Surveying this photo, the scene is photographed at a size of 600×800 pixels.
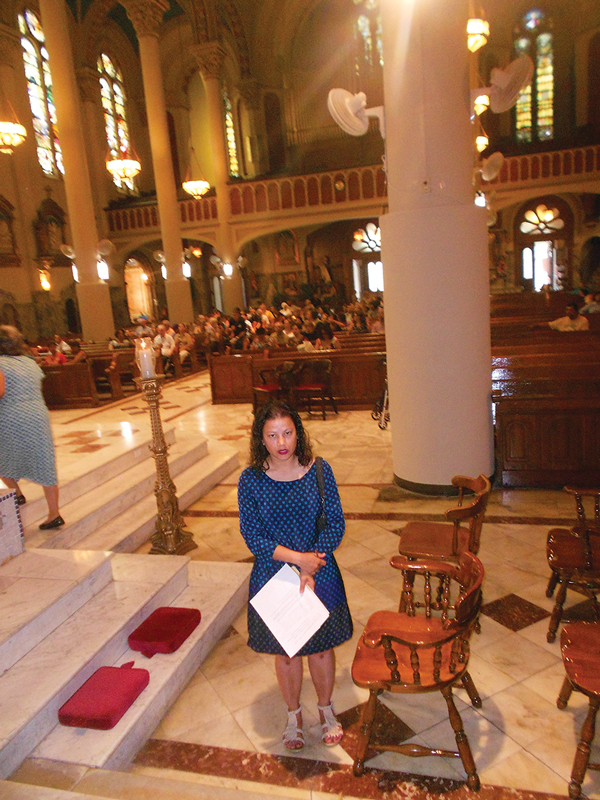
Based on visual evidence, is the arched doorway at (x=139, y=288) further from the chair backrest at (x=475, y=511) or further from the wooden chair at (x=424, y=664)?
the wooden chair at (x=424, y=664)

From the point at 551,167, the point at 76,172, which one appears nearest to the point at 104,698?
the point at 76,172

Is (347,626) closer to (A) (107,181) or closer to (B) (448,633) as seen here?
(B) (448,633)

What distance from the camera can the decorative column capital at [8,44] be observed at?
14.6m

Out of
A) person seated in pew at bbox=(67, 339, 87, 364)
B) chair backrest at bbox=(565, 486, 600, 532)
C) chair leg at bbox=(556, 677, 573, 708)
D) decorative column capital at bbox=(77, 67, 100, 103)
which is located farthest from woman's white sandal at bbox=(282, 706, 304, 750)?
decorative column capital at bbox=(77, 67, 100, 103)

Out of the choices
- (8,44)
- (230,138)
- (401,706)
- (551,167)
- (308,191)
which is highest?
(8,44)

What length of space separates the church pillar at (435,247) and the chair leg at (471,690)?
8.64 feet

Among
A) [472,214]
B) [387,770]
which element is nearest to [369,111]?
[472,214]

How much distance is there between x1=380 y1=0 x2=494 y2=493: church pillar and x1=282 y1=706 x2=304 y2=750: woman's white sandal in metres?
2.99

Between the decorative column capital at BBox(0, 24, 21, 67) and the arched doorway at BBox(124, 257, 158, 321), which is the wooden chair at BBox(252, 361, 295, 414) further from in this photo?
the arched doorway at BBox(124, 257, 158, 321)

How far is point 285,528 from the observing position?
7.02 feet

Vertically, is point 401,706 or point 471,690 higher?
point 471,690

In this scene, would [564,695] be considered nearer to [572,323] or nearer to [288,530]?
[288,530]

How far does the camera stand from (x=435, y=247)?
182 inches

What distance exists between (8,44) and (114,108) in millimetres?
6451
